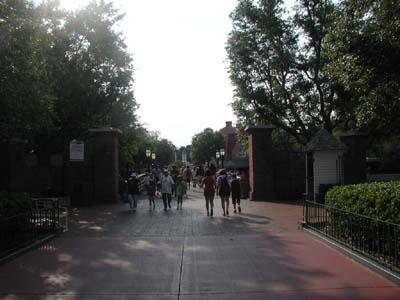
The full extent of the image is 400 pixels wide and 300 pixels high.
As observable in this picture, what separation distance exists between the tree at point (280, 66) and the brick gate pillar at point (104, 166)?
8.51m

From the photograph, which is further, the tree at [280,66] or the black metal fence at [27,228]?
the tree at [280,66]

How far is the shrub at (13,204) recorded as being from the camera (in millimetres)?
9946

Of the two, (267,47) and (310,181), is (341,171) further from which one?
(267,47)

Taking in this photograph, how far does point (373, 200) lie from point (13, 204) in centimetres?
730

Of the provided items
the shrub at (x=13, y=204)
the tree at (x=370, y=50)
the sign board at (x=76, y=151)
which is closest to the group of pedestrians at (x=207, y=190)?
the sign board at (x=76, y=151)

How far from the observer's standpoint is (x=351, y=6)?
1277cm

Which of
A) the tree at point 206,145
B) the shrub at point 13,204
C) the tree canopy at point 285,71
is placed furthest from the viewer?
the tree at point 206,145

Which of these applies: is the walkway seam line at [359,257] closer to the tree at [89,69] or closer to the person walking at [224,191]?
the person walking at [224,191]

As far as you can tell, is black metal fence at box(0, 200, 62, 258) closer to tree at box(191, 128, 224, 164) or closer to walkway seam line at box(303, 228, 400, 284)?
walkway seam line at box(303, 228, 400, 284)

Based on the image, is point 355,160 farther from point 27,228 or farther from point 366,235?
point 27,228

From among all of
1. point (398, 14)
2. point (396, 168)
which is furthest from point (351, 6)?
point (396, 168)

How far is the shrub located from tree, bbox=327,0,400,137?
337 inches

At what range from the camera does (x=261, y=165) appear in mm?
22891

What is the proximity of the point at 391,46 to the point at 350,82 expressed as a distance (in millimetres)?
1977
